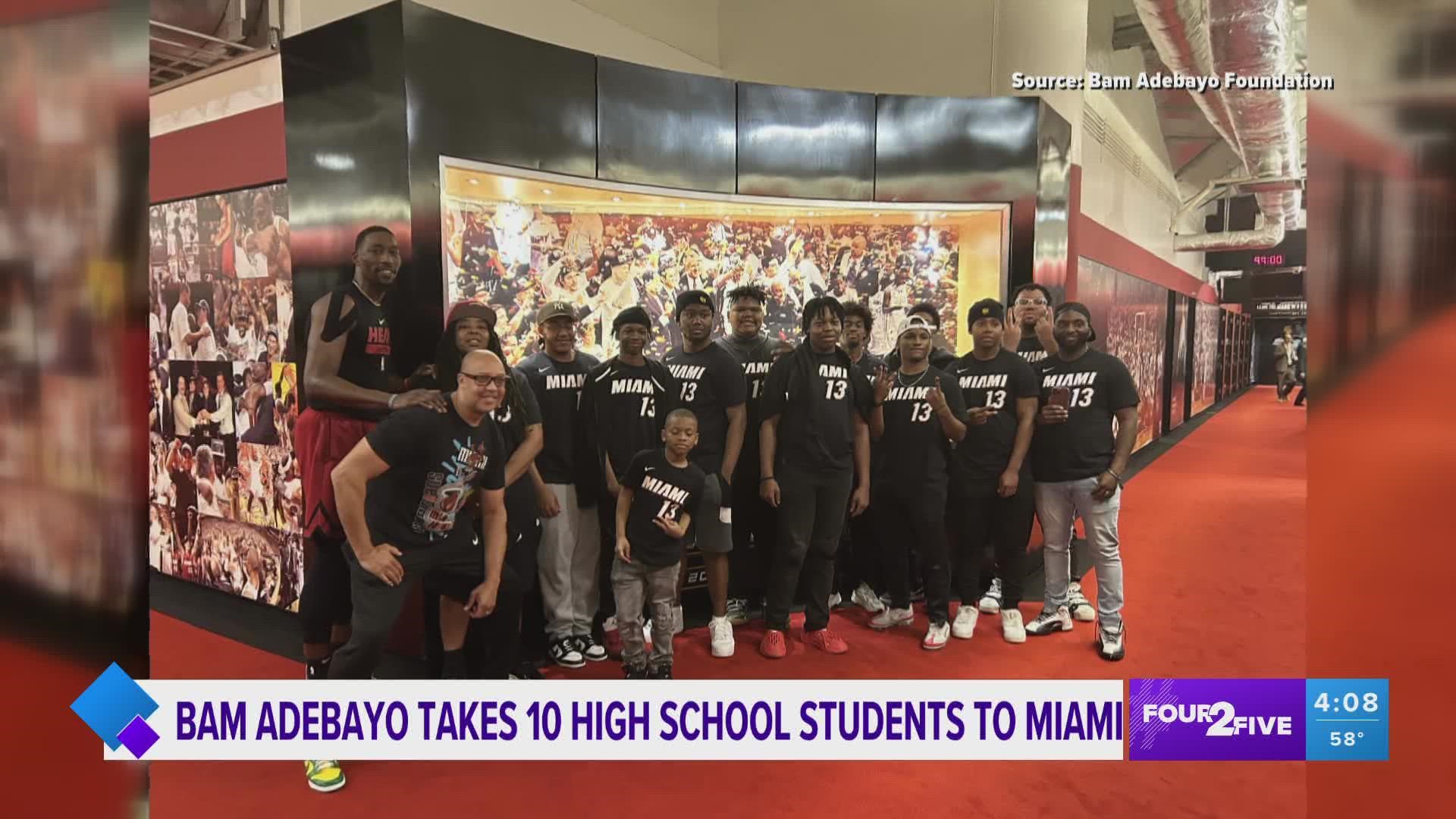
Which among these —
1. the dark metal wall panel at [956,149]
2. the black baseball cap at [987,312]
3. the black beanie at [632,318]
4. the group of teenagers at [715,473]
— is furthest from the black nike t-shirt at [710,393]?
the dark metal wall panel at [956,149]

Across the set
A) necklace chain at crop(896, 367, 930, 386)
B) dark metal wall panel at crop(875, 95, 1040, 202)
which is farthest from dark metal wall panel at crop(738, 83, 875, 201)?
necklace chain at crop(896, 367, 930, 386)

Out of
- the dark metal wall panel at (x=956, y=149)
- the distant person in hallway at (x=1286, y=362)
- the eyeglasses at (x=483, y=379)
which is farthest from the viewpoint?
the distant person in hallway at (x=1286, y=362)

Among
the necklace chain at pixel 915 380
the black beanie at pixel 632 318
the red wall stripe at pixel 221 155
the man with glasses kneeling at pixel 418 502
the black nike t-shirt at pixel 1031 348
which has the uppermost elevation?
the red wall stripe at pixel 221 155

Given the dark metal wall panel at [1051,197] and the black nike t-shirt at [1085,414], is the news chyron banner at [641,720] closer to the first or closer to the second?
the black nike t-shirt at [1085,414]

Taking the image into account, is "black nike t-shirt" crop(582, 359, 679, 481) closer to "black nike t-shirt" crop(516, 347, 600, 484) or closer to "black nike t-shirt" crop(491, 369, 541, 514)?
"black nike t-shirt" crop(516, 347, 600, 484)

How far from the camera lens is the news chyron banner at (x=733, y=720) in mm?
2074

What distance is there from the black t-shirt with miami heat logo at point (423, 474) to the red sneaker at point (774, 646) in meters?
1.50

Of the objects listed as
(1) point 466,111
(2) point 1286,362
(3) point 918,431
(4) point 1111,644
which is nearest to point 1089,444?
(3) point 918,431

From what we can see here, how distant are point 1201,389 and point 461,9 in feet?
42.3

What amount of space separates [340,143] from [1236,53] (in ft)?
14.8

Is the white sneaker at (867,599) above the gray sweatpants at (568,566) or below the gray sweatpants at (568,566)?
below

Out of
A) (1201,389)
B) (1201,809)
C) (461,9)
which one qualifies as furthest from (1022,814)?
(1201,389)

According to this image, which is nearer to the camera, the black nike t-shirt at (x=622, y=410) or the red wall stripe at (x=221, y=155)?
the black nike t-shirt at (x=622, y=410)

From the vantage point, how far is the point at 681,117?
356 cm
